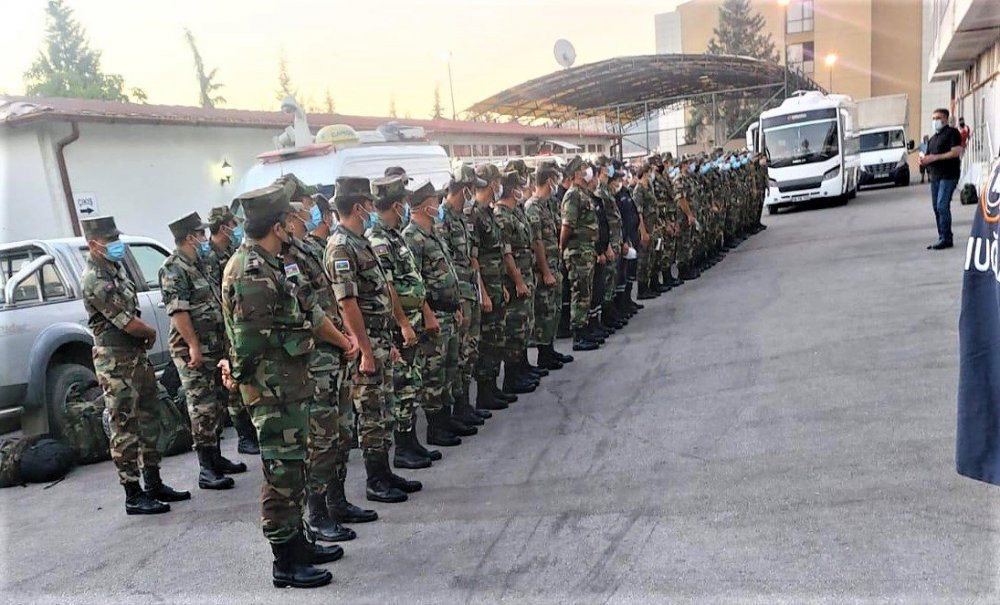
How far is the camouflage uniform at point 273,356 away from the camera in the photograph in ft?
10.8

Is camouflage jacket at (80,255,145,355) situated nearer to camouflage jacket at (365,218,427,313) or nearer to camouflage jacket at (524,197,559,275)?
camouflage jacket at (365,218,427,313)

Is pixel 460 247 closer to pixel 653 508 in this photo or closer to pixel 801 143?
pixel 653 508

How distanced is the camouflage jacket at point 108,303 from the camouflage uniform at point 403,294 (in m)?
1.54

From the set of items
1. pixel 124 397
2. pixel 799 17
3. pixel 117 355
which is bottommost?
pixel 124 397

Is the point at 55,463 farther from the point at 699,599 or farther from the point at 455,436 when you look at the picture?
the point at 699,599

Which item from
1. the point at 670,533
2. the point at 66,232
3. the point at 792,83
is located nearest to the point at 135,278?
the point at 670,533

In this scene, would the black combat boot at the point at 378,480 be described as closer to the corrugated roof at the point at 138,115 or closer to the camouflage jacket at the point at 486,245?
the camouflage jacket at the point at 486,245

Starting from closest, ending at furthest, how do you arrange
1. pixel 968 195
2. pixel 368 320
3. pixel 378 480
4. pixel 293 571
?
1. pixel 293 571
2. pixel 368 320
3. pixel 378 480
4. pixel 968 195

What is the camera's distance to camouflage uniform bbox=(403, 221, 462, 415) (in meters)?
4.98

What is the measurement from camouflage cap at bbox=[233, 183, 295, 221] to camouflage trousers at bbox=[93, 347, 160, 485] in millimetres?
1899

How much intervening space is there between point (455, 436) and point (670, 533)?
2.16m

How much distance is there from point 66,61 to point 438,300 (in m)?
59.2

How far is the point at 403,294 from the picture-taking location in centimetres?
465

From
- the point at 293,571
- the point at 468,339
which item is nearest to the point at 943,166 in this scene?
the point at 468,339
